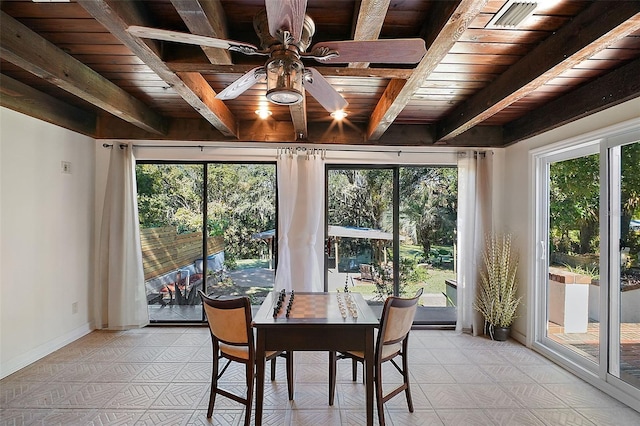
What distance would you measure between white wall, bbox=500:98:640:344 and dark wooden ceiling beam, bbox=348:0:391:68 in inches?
106

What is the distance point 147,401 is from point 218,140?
2.80 meters

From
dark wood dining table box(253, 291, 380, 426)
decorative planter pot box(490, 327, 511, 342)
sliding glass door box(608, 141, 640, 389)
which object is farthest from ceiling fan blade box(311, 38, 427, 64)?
decorative planter pot box(490, 327, 511, 342)

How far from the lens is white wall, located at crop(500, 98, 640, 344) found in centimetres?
391

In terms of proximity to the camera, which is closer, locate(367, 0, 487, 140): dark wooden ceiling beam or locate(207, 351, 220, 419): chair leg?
locate(367, 0, 487, 140): dark wooden ceiling beam

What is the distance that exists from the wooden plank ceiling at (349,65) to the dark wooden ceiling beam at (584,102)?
1cm

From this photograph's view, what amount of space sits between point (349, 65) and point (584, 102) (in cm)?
215

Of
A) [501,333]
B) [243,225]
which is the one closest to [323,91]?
[243,225]

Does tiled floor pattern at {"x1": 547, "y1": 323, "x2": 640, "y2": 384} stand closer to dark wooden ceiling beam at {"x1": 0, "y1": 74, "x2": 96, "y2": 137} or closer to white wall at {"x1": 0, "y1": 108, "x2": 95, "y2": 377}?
white wall at {"x1": 0, "y1": 108, "x2": 95, "y2": 377}

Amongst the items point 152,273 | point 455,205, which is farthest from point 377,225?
point 152,273

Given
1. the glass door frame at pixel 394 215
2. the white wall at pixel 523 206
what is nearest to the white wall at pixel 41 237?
the glass door frame at pixel 394 215

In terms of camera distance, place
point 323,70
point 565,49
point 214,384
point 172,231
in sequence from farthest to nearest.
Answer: point 172,231
point 214,384
point 323,70
point 565,49

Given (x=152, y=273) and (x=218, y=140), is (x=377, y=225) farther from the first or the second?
(x=152, y=273)

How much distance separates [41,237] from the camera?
3518 mm

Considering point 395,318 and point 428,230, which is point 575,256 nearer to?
point 428,230
